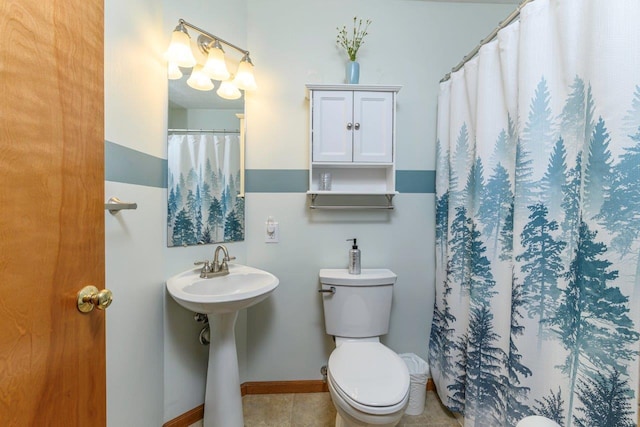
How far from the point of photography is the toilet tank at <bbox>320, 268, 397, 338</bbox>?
62.6 inches

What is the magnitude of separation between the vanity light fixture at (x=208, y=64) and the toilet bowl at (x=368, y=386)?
1571 mm

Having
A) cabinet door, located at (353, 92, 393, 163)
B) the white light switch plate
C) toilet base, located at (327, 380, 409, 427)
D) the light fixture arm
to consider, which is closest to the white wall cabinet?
cabinet door, located at (353, 92, 393, 163)

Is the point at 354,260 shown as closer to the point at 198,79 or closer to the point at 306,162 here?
the point at 306,162

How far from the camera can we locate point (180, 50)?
4.30 ft

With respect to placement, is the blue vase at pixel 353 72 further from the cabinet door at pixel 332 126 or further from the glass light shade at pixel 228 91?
the glass light shade at pixel 228 91

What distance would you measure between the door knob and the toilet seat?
3.07 feet

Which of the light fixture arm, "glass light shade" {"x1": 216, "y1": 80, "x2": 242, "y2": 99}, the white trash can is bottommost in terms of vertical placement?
the white trash can

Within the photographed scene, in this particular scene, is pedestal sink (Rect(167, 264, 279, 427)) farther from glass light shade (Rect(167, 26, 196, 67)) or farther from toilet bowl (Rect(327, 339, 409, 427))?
glass light shade (Rect(167, 26, 196, 67))

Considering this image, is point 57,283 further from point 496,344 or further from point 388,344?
point 388,344

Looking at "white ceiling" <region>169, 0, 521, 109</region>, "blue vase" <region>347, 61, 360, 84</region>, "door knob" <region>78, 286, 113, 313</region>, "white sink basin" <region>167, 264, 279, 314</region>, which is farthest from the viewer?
"blue vase" <region>347, 61, 360, 84</region>

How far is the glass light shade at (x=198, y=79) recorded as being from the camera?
4.82 feet

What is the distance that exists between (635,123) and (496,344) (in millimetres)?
946

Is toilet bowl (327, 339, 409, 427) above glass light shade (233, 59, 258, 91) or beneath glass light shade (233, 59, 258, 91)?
beneath

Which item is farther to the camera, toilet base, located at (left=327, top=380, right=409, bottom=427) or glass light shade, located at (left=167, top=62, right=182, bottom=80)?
glass light shade, located at (left=167, top=62, right=182, bottom=80)
